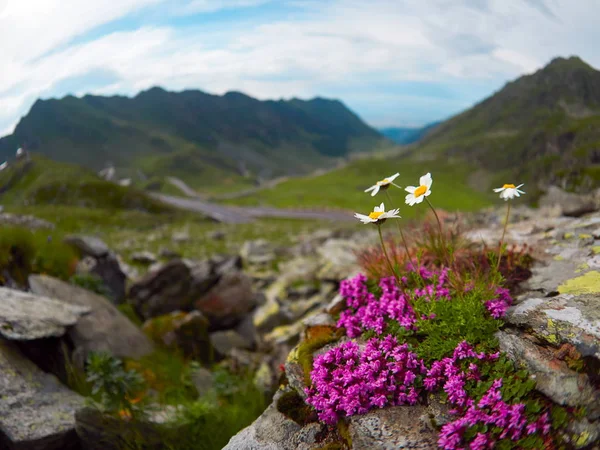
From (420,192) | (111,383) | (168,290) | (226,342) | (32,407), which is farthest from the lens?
(168,290)

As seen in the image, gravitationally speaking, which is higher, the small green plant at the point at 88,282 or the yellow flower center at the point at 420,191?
the yellow flower center at the point at 420,191

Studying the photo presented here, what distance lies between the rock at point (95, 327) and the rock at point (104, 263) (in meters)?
3.74

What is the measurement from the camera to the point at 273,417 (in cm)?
564

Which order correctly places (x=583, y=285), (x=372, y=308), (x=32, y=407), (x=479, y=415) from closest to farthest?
(x=479, y=415) < (x=583, y=285) < (x=372, y=308) < (x=32, y=407)

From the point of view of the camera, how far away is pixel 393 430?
4.45 metres

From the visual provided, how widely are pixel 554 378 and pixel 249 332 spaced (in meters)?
12.0

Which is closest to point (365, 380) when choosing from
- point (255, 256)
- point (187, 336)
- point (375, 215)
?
point (375, 215)

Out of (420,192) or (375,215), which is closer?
(375,215)

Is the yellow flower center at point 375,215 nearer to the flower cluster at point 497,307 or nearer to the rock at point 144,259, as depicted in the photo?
the flower cluster at point 497,307

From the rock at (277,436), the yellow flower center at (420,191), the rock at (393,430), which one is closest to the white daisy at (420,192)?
the yellow flower center at (420,191)

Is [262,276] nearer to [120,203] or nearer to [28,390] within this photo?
[28,390]

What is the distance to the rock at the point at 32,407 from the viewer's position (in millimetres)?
6590

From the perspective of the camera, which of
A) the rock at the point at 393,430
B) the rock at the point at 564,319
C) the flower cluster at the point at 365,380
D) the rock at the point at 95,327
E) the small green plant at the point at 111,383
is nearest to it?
the rock at the point at 393,430

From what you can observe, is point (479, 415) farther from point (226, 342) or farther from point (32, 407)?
point (226, 342)
